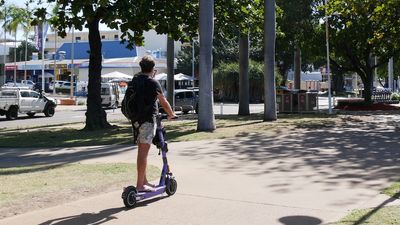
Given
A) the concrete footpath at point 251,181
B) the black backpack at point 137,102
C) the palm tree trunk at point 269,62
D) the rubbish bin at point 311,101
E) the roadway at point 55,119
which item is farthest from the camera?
the rubbish bin at point 311,101

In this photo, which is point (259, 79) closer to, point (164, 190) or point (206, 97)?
point (206, 97)

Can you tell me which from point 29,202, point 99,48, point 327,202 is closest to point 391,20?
point 99,48

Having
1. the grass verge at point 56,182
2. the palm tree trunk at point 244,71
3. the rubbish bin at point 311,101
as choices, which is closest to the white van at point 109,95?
the palm tree trunk at point 244,71

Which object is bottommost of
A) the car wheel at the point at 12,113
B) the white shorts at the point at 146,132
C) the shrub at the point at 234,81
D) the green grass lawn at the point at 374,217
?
the green grass lawn at the point at 374,217

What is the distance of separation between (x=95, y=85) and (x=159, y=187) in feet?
45.8

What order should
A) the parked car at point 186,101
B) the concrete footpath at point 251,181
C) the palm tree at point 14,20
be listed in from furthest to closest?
the palm tree at point 14,20 < the parked car at point 186,101 < the concrete footpath at point 251,181

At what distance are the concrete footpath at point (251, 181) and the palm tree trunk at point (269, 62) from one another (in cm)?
716

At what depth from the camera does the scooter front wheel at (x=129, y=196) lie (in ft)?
21.8

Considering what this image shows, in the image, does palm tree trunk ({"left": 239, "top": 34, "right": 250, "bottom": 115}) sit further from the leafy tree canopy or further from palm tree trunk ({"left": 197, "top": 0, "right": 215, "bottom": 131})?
palm tree trunk ({"left": 197, "top": 0, "right": 215, "bottom": 131})

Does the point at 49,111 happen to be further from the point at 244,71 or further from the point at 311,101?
the point at 311,101

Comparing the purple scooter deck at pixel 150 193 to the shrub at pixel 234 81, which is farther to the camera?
the shrub at pixel 234 81

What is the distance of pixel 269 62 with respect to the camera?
22.8 m

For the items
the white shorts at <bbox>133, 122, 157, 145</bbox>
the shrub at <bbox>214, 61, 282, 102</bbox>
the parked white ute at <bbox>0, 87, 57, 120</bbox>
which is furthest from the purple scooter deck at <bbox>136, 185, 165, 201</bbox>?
the shrub at <bbox>214, 61, 282, 102</bbox>

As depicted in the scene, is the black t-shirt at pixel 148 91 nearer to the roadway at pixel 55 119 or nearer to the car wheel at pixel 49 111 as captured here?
the roadway at pixel 55 119
